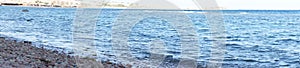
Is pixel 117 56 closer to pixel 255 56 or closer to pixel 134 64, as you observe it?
pixel 134 64

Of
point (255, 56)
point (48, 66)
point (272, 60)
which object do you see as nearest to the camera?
point (48, 66)

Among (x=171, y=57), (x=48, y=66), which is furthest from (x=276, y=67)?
(x=48, y=66)

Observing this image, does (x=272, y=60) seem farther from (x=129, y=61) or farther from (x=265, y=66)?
(x=129, y=61)

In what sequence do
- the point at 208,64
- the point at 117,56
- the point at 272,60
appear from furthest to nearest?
the point at 272,60 < the point at 117,56 < the point at 208,64

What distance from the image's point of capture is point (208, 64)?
1708cm

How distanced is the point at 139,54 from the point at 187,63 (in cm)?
325

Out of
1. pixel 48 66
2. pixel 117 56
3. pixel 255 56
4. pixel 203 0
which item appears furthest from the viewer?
pixel 203 0

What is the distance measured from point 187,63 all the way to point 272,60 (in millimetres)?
4424

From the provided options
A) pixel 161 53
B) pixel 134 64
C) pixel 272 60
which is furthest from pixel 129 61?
pixel 272 60

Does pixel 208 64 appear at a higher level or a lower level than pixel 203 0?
lower

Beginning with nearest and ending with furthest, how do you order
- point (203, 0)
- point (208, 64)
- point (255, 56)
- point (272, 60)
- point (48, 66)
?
point (48, 66) → point (208, 64) → point (272, 60) → point (255, 56) → point (203, 0)

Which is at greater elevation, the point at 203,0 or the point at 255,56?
the point at 203,0

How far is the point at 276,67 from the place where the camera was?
17.5 meters

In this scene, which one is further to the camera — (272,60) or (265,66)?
(272,60)
